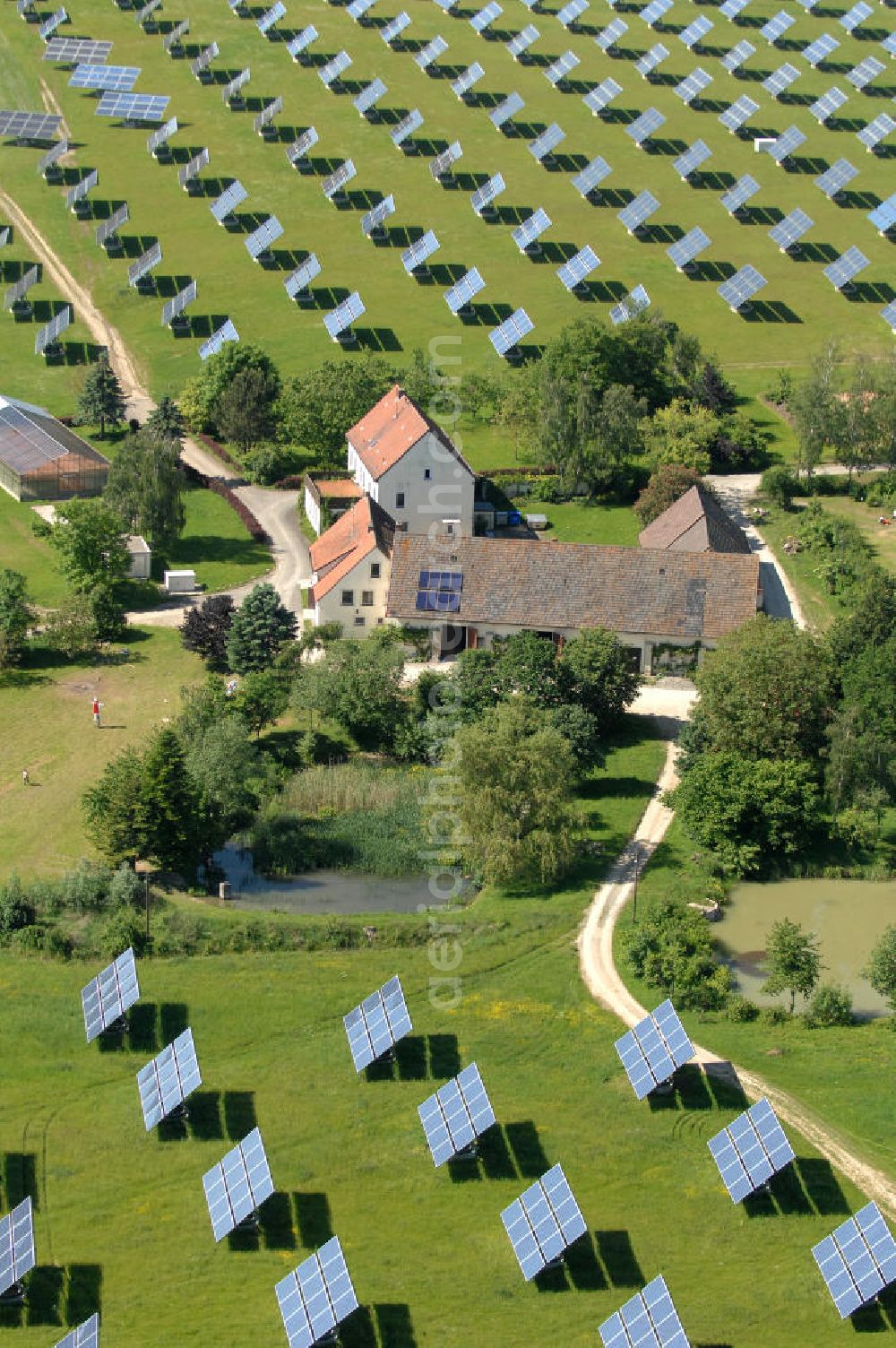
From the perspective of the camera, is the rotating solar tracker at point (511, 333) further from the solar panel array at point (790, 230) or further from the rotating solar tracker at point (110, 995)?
the rotating solar tracker at point (110, 995)

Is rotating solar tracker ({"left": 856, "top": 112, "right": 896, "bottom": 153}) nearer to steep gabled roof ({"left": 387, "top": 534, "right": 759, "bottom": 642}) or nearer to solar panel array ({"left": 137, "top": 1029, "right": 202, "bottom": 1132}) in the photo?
steep gabled roof ({"left": 387, "top": 534, "right": 759, "bottom": 642})

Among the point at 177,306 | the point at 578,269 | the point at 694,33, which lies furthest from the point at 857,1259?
the point at 694,33

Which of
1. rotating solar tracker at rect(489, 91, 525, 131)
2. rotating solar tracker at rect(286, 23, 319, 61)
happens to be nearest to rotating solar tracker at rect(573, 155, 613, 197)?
rotating solar tracker at rect(489, 91, 525, 131)

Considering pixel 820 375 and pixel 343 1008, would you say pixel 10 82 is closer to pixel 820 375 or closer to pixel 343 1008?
pixel 820 375

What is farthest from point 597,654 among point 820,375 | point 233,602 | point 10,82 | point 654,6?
point 654,6

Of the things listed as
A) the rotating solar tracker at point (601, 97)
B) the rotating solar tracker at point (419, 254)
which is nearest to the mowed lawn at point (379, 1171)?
the rotating solar tracker at point (419, 254)

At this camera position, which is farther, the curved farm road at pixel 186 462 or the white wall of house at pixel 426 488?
the white wall of house at pixel 426 488
